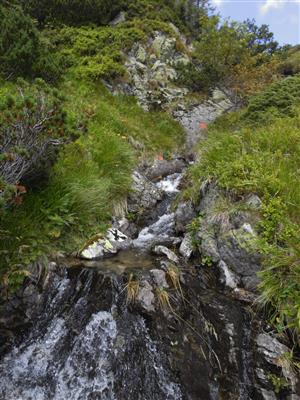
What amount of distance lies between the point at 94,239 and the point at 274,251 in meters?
2.88

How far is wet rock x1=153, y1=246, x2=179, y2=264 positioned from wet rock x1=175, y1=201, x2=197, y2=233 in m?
0.95

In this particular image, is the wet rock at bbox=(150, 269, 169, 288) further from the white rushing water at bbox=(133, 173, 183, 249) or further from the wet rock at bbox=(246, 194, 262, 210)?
the wet rock at bbox=(246, 194, 262, 210)

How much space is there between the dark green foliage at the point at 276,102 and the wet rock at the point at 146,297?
6.60 meters

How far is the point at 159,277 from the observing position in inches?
174

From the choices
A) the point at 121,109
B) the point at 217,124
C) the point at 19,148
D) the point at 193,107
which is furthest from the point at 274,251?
the point at 193,107

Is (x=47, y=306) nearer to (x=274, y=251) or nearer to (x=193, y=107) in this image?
(x=274, y=251)

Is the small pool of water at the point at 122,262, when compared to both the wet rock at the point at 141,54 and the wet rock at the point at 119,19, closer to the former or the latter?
the wet rock at the point at 141,54

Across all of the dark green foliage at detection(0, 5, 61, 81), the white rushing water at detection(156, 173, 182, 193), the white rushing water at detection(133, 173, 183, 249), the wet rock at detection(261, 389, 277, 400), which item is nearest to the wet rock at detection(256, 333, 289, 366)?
the wet rock at detection(261, 389, 277, 400)

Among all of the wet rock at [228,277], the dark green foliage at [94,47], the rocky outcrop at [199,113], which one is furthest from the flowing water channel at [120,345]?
the dark green foliage at [94,47]

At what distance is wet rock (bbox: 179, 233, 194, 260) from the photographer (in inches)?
212

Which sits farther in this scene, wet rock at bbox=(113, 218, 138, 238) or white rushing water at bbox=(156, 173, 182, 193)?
white rushing water at bbox=(156, 173, 182, 193)

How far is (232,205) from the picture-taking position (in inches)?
209

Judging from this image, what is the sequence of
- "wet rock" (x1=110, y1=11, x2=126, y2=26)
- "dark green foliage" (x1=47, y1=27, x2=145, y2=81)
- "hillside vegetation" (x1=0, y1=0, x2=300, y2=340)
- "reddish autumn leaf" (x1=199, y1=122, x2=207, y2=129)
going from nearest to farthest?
"hillside vegetation" (x1=0, y1=0, x2=300, y2=340) < "dark green foliage" (x1=47, y1=27, x2=145, y2=81) < "reddish autumn leaf" (x1=199, y1=122, x2=207, y2=129) < "wet rock" (x1=110, y1=11, x2=126, y2=26)

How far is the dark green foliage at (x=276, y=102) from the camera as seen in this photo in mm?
8766
